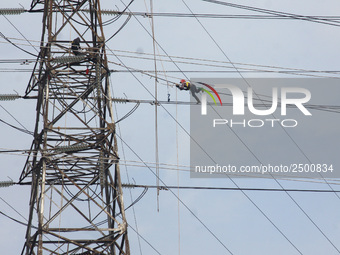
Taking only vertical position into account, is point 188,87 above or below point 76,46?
below

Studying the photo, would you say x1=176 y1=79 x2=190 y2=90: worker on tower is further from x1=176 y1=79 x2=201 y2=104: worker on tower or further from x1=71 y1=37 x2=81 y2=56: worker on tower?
x1=71 y1=37 x2=81 y2=56: worker on tower

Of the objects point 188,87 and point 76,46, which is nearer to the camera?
point 76,46

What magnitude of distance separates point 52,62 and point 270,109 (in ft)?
35.6

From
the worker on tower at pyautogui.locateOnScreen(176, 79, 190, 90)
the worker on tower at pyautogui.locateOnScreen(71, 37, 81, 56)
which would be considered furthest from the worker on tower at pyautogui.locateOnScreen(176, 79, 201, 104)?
the worker on tower at pyautogui.locateOnScreen(71, 37, 81, 56)

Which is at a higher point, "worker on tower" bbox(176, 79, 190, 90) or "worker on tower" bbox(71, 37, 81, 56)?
"worker on tower" bbox(71, 37, 81, 56)

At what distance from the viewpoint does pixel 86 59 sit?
1752 inches

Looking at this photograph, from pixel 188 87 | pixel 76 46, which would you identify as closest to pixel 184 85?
pixel 188 87

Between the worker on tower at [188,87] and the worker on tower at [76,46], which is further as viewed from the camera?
the worker on tower at [188,87]

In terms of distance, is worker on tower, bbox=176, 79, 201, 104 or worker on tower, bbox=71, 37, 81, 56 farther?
worker on tower, bbox=176, 79, 201, 104

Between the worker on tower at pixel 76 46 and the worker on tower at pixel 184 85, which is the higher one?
the worker on tower at pixel 76 46

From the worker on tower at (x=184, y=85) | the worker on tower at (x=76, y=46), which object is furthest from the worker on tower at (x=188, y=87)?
the worker on tower at (x=76, y=46)

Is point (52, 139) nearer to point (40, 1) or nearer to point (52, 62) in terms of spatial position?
point (52, 62)

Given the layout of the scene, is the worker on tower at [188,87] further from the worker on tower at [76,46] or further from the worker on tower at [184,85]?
the worker on tower at [76,46]

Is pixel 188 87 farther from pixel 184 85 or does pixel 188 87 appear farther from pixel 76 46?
pixel 76 46
